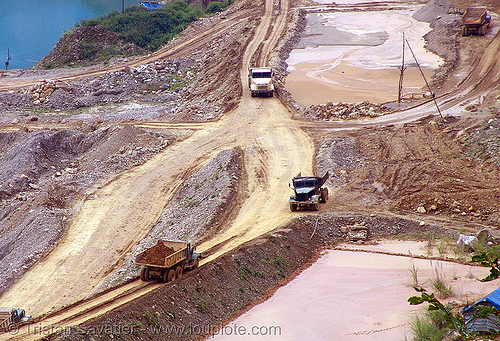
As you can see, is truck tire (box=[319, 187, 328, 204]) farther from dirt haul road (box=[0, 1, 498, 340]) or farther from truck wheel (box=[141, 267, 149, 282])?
truck wheel (box=[141, 267, 149, 282])

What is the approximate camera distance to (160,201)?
29.8m

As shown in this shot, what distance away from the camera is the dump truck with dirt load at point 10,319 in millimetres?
15945

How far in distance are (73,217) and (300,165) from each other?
41.3 ft

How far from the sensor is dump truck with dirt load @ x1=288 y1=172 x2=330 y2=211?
1027 inches

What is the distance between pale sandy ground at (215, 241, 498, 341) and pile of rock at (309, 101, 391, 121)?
61.5 feet

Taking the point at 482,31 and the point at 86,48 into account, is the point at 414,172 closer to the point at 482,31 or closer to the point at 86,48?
the point at 482,31

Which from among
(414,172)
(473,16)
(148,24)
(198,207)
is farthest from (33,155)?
(473,16)

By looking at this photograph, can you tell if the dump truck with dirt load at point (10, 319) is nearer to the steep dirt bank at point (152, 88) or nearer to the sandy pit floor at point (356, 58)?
the steep dirt bank at point (152, 88)

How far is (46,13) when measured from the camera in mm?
96375

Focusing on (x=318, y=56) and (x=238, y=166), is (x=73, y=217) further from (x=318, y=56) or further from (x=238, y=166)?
(x=318, y=56)

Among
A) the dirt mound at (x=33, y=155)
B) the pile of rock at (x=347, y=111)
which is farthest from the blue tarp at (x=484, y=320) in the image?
the pile of rock at (x=347, y=111)

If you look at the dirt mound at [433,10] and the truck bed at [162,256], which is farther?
the dirt mound at [433,10]

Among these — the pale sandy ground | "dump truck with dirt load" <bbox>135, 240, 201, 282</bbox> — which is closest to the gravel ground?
"dump truck with dirt load" <bbox>135, 240, 201, 282</bbox>

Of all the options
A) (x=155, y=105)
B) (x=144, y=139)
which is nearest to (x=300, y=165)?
(x=144, y=139)
